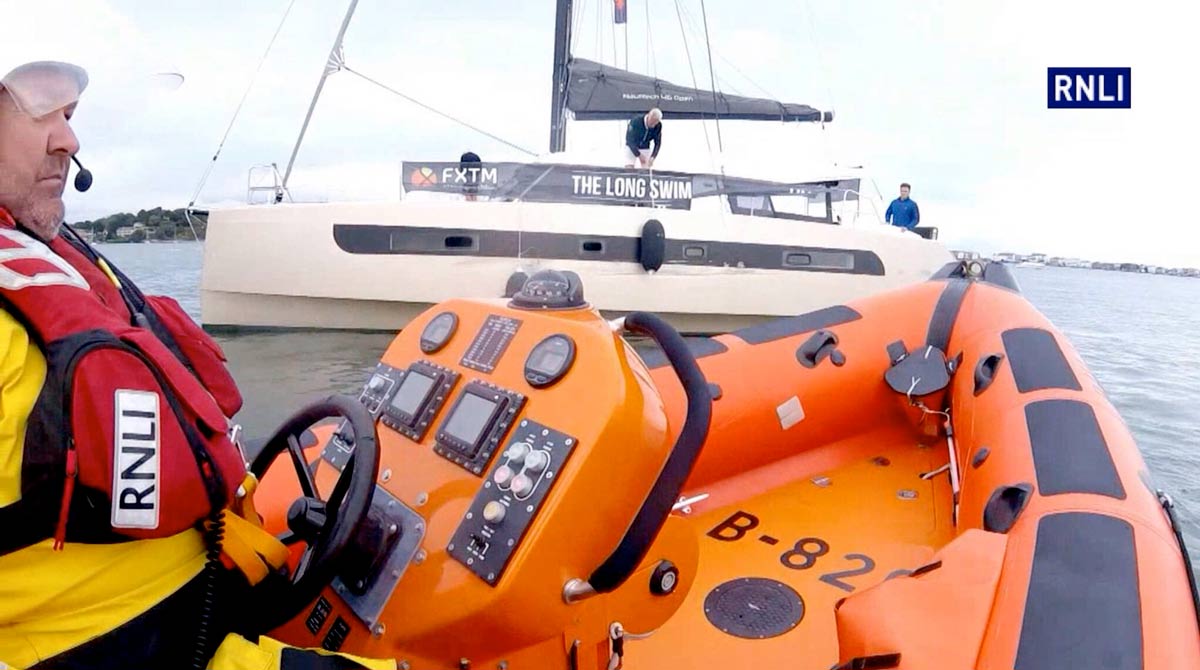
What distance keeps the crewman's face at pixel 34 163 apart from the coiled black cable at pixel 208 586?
514mm

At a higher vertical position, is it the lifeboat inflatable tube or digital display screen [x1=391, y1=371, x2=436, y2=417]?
digital display screen [x1=391, y1=371, x2=436, y2=417]

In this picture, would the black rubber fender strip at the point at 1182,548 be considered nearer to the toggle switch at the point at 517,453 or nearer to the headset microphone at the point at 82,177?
the toggle switch at the point at 517,453

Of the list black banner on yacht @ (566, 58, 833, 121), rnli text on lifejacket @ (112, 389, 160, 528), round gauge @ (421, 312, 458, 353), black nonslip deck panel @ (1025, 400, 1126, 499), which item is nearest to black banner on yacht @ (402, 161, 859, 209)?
black banner on yacht @ (566, 58, 833, 121)

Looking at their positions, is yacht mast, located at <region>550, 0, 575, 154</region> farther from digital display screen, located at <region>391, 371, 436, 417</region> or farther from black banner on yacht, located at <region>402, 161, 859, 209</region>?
digital display screen, located at <region>391, 371, 436, 417</region>

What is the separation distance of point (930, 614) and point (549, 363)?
963mm

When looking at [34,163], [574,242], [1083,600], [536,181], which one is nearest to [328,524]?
[34,163]

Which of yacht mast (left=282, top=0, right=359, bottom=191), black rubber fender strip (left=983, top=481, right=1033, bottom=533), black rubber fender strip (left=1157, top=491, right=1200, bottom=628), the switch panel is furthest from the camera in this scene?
yacht mast (left=282, top=0, right=359, bottom=191)

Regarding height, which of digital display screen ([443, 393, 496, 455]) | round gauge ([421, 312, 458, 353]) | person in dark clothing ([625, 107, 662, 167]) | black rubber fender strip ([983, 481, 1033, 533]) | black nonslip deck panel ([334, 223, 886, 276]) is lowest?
black rubber fender strip ([983, 481, 1033, 533])

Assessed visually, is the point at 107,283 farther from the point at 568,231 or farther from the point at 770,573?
the point at 568,231

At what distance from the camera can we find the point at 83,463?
3.13ft

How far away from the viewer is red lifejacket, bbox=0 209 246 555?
937 mm

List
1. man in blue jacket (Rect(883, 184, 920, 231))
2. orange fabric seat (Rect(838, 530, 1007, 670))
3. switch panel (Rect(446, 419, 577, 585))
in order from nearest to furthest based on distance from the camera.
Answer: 1. switch panel (Rect(446, 419, 577, 585))
2. orange fabric seat (Rect(838, 530, 1007, 670))
3. man in blue jacket (Rect(883, 184, 920, 231))

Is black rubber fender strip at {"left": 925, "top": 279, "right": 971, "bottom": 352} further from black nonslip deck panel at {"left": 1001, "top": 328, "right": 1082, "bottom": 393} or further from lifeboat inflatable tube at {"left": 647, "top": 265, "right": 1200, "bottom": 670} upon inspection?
black nonslip deck panel at {"left": 1001, "top": 328, "right": 1082, "bottom": 393}

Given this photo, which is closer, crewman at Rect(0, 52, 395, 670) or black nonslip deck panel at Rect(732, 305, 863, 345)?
crewman at Rect(0, 52, 395, 670)
